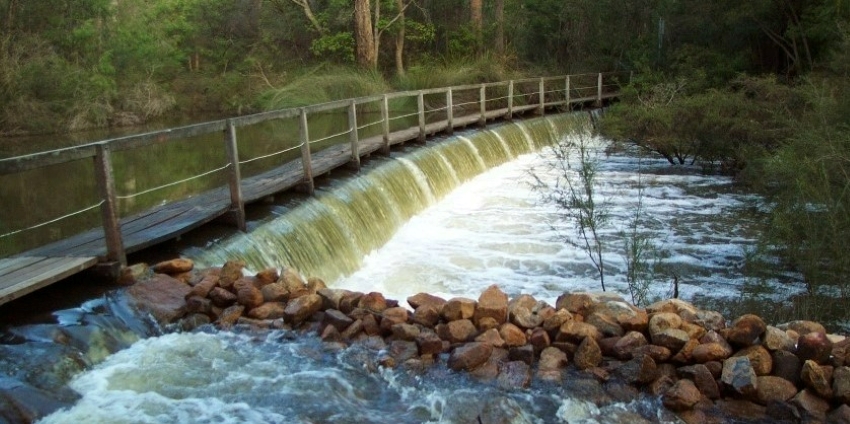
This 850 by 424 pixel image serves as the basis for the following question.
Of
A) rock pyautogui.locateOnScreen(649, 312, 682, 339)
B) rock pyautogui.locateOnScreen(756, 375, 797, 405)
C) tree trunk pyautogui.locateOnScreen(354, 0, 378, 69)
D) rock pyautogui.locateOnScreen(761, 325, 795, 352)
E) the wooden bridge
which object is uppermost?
tree trunk pyautogui.locateOnScreen(354, 0, 378, 69)

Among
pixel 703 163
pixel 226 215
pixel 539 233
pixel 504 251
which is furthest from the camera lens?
pixel 703 163

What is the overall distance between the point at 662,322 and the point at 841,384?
3.78ft

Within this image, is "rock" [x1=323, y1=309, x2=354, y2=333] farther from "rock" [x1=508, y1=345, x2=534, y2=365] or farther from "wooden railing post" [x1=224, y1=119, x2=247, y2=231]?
"wooden railing post" [x1=224, y1=119, x2=247, y2=231]

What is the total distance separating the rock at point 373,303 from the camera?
19.9 feet

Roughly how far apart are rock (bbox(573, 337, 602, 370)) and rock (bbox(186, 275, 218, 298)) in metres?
2.85

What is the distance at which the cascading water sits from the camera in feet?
15.8

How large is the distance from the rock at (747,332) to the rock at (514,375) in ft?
4.59

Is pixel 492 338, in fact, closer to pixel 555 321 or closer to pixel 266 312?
pixel 555 321

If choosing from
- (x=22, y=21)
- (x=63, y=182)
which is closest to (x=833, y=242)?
(x=63, y=182)

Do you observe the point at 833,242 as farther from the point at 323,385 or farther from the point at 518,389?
the point at 323,385

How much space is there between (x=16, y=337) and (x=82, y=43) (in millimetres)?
26558

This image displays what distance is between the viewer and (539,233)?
418 inches

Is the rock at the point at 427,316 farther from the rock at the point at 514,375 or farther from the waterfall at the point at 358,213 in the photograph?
the waterfall at the point at 358,213

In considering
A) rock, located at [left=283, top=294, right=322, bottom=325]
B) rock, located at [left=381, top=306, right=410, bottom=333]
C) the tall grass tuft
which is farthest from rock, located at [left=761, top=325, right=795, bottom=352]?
the tall grass tuft
